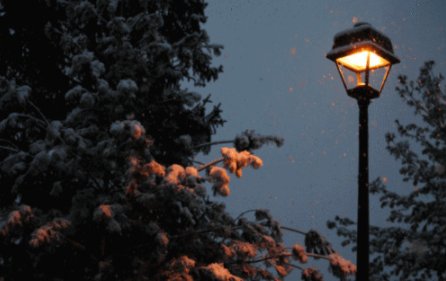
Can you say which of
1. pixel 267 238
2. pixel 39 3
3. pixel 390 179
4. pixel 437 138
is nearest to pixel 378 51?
pixel 267 238

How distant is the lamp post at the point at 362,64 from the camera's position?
6016mm

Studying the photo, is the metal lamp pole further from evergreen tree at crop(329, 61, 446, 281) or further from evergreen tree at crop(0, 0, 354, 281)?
evergreen tree at crop(329, 61, 446, 281)

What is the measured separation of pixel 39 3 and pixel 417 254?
33.6ft

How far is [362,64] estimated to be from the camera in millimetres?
6234

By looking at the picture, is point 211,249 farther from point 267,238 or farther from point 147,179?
point 147,179

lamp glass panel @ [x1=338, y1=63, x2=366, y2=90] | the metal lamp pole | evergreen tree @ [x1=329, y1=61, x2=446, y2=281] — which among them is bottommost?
the metal lamp pole

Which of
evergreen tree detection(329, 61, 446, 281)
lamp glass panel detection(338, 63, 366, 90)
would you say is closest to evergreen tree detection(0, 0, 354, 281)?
lamp glass panel detection(338, 63, 366, 90)

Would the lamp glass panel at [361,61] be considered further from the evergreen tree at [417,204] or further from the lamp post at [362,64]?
the evergreen tree at [417,204]

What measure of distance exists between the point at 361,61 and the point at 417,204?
9.54m

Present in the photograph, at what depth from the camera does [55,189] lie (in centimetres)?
805

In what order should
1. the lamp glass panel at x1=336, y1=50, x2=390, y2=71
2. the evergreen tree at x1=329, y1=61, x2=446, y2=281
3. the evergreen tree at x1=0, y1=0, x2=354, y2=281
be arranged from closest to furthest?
the lamp glass panel at x1=336, y1=50, x2=390, y2=71
the evergreen tree at x1=0, y1=0, x2=354, y2=281
the evergreen tree at x1=329, y1=61, x2=446, y2=281

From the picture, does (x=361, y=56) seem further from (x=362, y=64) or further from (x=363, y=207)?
(x=363, y=207)

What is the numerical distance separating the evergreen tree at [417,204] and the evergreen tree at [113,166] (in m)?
6.48

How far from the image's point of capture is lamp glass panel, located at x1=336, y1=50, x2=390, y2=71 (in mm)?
6145
